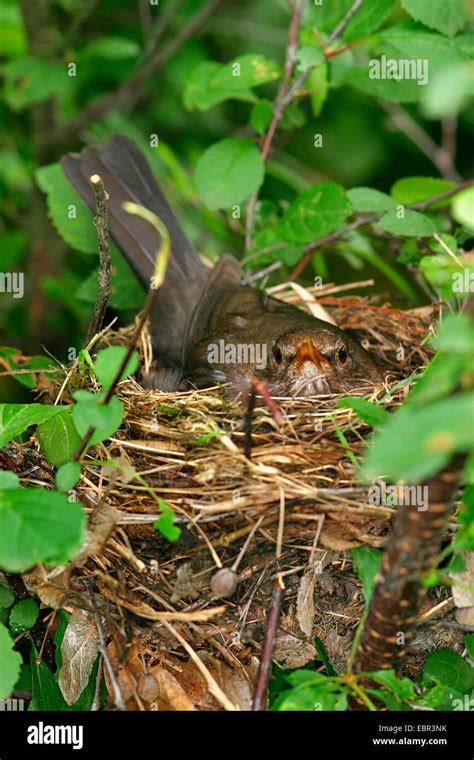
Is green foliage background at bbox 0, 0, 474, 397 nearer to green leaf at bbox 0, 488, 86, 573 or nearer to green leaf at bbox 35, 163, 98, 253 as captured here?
green leaf at bbox 35, 163, 98, 253

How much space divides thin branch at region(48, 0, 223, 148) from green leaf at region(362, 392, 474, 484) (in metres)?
3.79

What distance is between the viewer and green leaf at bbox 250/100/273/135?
382 cm

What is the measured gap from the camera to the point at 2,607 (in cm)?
273

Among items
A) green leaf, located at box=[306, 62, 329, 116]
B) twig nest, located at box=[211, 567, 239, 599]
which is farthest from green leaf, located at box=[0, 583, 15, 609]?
green leaf, located at box=[306, 62, 329, 116]

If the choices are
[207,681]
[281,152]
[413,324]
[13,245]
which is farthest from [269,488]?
[281,152]

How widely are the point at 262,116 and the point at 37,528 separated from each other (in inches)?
92.8

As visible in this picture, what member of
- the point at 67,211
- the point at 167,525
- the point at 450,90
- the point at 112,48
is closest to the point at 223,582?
the point at 167,525

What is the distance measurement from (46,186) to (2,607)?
2201 mm

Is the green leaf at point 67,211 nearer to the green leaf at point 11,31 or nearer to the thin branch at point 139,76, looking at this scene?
the thin branch at point 139,76

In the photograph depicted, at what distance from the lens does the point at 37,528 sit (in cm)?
200

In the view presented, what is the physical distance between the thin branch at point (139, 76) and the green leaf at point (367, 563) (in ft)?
10.0

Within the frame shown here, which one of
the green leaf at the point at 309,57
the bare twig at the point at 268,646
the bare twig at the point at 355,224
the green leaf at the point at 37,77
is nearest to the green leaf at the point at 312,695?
the bare twig at the point at 268,646

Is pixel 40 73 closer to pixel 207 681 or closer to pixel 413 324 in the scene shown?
pixel 413 324

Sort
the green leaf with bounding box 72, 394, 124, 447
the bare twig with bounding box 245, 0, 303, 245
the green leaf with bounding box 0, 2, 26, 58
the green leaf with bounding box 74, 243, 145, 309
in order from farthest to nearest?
the green leaf with bounding box 0, 2, 26, 58
the green leaf with bounding box 74, 243, 145, 309
the bare twig with bounding box 245, 0, 303, 245
the green leaf with bounding box 72, 394, 124, 447
